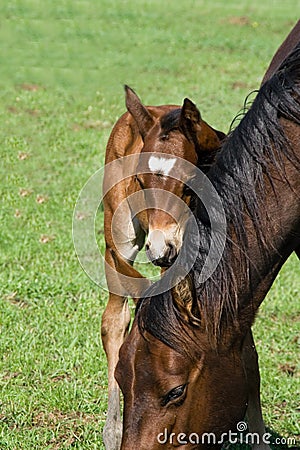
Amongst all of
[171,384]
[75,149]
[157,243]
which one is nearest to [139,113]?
[157,243]

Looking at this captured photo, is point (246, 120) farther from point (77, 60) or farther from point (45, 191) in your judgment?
point (77, 60)

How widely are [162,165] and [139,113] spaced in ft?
1.42

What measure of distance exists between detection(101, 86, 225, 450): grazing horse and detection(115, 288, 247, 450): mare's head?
3.49ft

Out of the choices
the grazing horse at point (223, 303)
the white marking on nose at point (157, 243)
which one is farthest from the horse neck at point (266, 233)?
the white marking on nose at point (157, 243)

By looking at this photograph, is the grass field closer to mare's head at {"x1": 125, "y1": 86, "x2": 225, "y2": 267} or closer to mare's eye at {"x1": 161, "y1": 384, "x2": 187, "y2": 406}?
mare's head at {"x1": 125, "y1": 86, "x2": 225, "y2": 267}

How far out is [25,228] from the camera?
6.80 m

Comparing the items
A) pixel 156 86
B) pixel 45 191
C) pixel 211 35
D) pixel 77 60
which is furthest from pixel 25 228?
pixel 211 35

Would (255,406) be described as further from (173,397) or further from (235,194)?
(235,194)

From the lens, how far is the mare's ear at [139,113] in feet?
Result: 14.1

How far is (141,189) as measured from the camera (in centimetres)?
415

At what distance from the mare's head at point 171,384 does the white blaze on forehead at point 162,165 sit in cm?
147

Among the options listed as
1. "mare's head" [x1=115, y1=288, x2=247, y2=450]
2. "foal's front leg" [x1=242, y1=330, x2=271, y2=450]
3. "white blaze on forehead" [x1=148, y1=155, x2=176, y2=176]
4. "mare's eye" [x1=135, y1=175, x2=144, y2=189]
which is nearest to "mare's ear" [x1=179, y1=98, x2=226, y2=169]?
"white blaze on forehead" [x1=148, y1=155, x2=176, y2=176]

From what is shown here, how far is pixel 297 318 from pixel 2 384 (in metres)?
2.04

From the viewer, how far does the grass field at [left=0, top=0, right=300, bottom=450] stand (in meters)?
4.40
